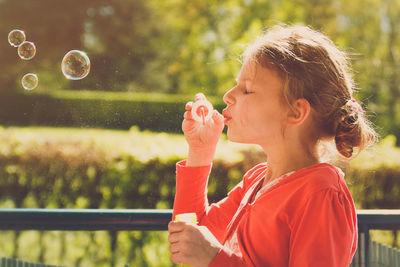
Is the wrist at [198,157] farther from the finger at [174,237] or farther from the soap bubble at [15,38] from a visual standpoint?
the soap bubble at [15,38]

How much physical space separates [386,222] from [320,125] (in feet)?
2.06

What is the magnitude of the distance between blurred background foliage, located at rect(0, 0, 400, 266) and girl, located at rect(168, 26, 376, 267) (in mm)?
1022

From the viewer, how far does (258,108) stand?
3.17 feet

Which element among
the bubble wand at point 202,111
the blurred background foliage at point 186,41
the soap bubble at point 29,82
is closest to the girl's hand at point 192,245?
the bubble wand at point 202,111

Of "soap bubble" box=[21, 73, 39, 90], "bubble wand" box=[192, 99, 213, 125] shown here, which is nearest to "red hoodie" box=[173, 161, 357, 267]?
"bubble wand" box=[192, 99, 213, 125]

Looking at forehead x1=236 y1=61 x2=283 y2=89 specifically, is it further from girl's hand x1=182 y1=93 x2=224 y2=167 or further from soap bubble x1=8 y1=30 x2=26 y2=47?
soap bubble x1=8 y1=30 x2=26 y2=47

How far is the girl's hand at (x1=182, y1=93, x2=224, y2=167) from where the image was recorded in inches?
45.6

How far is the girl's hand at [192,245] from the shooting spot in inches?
34.3

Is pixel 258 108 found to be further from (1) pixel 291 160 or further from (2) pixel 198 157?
(2) pixel 198 157

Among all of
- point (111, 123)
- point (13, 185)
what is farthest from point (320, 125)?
point (111, 123)

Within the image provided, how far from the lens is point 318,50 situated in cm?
96

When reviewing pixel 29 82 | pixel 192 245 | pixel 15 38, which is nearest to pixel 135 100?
pixel 15 38

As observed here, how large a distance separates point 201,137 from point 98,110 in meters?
3.31

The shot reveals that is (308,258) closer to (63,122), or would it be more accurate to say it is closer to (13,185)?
(13,185)
